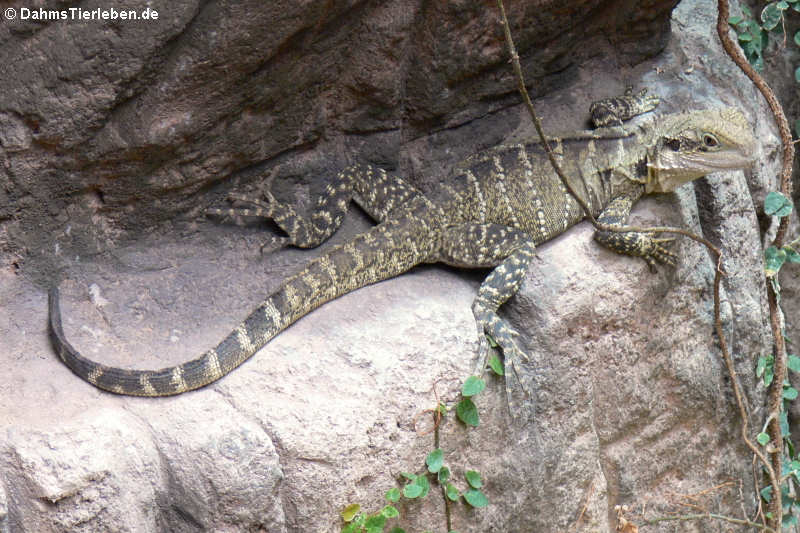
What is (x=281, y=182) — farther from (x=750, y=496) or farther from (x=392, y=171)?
(x=750, y=496)

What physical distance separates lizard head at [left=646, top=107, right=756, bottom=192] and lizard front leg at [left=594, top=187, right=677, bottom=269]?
395 mm

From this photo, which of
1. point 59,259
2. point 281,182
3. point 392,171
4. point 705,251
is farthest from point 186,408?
point 705,251

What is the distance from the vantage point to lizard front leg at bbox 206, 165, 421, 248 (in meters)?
5.25

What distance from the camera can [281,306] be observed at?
472 cm

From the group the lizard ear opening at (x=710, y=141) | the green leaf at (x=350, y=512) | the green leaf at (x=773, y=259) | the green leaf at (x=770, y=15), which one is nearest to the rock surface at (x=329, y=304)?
the green leaf at (x=350, y=512)

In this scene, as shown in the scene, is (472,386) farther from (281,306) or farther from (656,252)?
(656,252)

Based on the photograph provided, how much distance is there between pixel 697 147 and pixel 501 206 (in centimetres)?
142

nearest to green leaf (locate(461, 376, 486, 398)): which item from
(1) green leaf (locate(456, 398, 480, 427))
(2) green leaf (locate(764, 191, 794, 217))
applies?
(1) green leaf (locate(456, 398, 480, 427))

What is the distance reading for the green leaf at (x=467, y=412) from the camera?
4691 mm

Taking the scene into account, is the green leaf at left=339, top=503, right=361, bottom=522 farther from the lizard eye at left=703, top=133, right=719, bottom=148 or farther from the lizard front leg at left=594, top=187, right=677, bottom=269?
the lizard eye at left=703, top=133, right=719, bottom=148

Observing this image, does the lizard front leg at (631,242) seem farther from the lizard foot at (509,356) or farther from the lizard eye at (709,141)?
the lizard foot at (509,356)

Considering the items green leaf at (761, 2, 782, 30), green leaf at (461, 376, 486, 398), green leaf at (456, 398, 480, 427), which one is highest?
green leaf at (761, 2, 782, 30)

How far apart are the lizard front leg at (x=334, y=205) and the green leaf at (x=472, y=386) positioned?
1401 mm

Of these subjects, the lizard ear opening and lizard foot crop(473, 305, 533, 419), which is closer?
lizard foot crop(473, 305, 533, 419)
